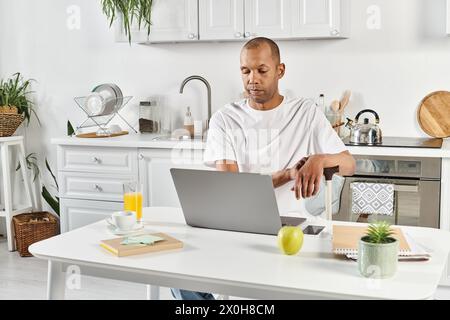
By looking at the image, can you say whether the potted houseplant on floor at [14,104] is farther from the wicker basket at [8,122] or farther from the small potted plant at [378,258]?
the small potted plant at [378,258]

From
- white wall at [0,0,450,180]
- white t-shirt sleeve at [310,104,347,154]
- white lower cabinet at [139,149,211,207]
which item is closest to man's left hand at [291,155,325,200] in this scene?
white t-shirt sleeve at [310,104,347,154]

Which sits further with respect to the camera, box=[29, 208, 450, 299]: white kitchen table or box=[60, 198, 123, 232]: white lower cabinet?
box=[60, 198, 123, 232]: white lower cabinet

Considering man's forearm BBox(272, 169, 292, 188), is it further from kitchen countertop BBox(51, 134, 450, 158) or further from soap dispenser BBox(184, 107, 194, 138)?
soap dispenser BBox(184, 107, 194, 138)

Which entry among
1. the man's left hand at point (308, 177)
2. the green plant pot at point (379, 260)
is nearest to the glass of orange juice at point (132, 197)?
the man's left hand at point (308, 177)

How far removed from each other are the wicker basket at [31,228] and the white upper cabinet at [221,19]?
→ 71.9 inches

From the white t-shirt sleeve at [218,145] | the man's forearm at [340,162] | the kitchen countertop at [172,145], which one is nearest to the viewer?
the man's forearm at [340,162]

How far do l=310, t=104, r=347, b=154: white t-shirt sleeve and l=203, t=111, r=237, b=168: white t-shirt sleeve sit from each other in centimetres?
36

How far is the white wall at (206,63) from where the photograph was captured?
14.0 feet

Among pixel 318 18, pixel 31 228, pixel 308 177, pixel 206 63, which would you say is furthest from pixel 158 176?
pixel 308 177

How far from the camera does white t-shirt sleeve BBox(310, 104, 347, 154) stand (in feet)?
9.21

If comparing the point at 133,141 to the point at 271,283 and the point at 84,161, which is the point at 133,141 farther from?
the point at 271,283

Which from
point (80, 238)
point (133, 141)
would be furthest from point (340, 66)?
point (80, 238)
